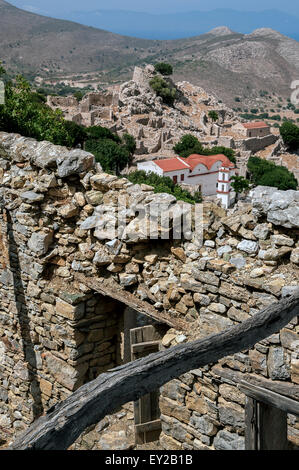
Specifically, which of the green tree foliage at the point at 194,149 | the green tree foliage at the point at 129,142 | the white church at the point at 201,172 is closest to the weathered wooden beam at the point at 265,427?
the white church at the point at 201,172

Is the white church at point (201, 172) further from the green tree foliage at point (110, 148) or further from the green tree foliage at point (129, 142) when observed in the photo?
the green tree foliage at point (129, 142)

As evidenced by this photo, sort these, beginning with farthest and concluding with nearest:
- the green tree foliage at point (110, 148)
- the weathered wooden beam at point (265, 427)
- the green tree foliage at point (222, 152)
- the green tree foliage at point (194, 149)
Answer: the green tree foliage at point (222, 152) → the green tree foliage at point (194, 149) → the green tree foliage at point (110, 148) → the weathered wooden beam at point (265, 427)

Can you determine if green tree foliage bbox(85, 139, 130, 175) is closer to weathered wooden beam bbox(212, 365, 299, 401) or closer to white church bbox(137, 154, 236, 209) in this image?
white church bbox(137, 154, 236, 209)

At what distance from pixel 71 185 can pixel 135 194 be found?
0.83 m

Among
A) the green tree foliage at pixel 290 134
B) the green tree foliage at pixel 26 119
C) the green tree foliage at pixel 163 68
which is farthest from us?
the green tree foliage at pixel 163 68

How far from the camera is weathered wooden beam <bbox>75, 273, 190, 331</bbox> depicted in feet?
14.9

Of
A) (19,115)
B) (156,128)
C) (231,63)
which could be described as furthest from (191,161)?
(231,63)

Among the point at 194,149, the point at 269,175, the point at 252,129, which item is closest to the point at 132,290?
the point at 269,175

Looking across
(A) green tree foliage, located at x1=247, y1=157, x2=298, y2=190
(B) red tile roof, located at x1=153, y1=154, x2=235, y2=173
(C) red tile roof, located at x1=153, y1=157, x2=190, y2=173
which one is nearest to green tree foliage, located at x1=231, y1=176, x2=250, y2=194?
(B) red tile roof, located at x1=153, y1=154, x2=235, y2=173

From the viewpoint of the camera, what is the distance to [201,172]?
152ft

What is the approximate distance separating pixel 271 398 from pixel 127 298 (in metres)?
2.26

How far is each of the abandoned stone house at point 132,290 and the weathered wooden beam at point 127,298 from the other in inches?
0.5

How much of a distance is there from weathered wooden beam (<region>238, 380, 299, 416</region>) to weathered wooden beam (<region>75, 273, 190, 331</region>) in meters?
1.32

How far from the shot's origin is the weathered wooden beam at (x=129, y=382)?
1938 mm
